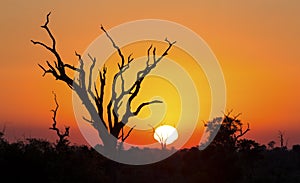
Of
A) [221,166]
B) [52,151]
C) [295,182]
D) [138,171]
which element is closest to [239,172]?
[221,166]

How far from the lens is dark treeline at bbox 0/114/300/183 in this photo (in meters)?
39.7

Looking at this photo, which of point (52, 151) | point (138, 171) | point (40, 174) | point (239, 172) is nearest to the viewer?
point (40, 174)

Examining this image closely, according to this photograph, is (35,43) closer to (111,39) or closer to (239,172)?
(111,39)

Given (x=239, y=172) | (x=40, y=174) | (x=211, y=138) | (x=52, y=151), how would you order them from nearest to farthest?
(x=40, y=174) < (x=52, y=151) < (x=239, y=172) < (x=211, y=138)

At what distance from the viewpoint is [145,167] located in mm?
80438

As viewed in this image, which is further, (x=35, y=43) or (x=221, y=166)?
(x=221, y=166)

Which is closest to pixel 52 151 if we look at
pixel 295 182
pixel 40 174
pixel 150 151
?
pixel 40 174

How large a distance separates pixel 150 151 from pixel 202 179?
1844 inches

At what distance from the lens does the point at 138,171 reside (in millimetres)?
72375

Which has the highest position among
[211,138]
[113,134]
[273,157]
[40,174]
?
[273,157]

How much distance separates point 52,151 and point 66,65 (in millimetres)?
5310

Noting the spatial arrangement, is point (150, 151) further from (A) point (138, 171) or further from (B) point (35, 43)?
(B) point (35, 43)

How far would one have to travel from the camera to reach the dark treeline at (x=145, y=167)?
3966 centimetres

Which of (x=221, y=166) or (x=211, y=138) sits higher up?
(x=211, y=138)
